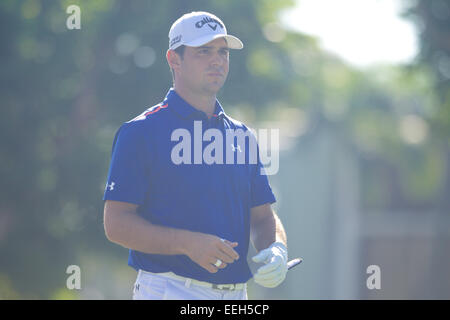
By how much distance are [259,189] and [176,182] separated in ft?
2.19

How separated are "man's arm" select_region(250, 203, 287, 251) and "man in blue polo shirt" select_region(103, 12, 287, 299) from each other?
0.04 ft

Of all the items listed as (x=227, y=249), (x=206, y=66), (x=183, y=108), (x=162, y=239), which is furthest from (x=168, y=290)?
(x=206, y=66)

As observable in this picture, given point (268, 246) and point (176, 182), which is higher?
point (176, 182)

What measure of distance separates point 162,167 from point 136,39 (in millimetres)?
8445

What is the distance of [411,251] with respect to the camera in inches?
875

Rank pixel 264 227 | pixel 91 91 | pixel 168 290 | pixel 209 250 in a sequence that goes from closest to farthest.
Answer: pixel 209 250 → pixel 168 290 → pixel 264 227 → pixel 91 91

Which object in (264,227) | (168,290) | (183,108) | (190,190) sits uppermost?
(183,108)

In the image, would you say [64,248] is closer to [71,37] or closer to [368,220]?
[71,37]

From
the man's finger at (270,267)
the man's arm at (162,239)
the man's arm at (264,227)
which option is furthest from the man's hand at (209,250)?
the man's arm at (264,227)

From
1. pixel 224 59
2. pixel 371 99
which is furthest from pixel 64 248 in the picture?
pixel 371 99

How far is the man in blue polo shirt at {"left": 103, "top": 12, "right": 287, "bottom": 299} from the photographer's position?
3.83m

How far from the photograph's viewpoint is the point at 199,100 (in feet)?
14.0

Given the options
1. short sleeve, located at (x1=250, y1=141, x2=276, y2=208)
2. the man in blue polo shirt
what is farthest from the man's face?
short sleeve, located at (x1=250, y1=141, x2=276, y2=208)

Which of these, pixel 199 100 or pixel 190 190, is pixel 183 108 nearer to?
pixel 199 100
